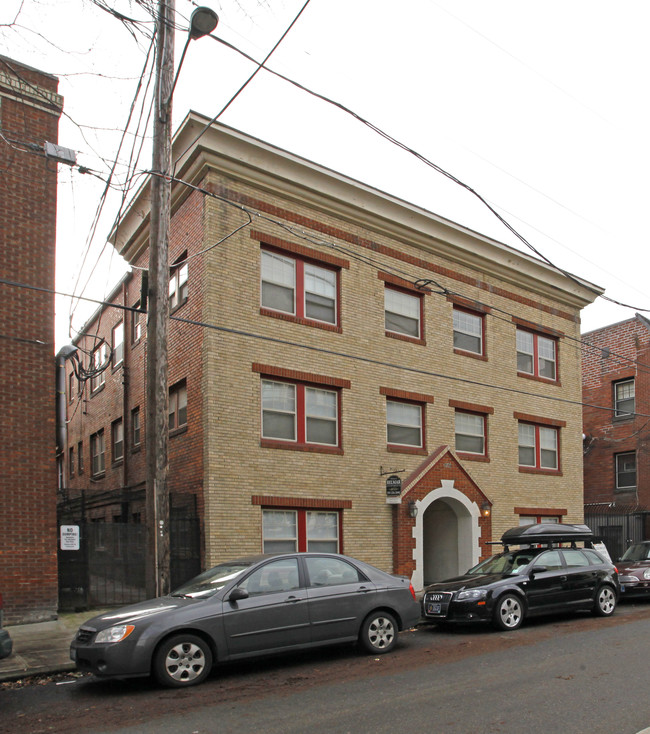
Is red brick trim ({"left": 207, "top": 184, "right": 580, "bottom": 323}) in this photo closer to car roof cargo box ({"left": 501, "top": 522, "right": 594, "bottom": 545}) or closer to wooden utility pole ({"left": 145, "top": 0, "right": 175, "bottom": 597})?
wooden utility pole ({"left": 145, "top": 0, "right": 175, "bottom": 597})

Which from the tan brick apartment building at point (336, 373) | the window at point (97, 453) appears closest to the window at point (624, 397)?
the tan brick apartment building at point (336, 373)

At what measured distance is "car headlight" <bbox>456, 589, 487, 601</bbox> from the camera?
40.3ft

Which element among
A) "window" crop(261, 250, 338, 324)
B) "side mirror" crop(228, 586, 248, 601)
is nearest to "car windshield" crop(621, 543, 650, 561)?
"window" crop(261, 250, 338, 324)

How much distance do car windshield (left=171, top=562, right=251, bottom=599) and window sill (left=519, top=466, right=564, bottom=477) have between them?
13121 millimetres

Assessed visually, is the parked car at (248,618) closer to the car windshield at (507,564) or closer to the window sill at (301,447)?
the car windshield at (507,564)

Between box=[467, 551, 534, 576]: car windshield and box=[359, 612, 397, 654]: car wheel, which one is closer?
box=[359, 612, 397, 654]: car wheel

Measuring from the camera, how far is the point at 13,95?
13.9 m

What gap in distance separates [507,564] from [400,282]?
8.05 metres

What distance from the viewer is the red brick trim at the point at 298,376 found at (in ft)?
53.0

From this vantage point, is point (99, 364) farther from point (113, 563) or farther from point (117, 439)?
point (113, 563)

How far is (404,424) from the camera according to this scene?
18812mm

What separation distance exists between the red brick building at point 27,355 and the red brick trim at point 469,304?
417 inches

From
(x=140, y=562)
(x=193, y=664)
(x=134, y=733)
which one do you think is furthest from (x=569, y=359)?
(x=134, y=733)

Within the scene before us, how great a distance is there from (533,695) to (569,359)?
17271 millimetres
